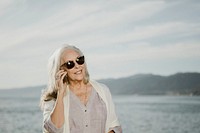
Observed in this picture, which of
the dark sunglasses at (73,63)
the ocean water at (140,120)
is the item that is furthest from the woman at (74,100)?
the ocean water at (140,120)

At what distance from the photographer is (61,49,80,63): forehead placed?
11.6 feet

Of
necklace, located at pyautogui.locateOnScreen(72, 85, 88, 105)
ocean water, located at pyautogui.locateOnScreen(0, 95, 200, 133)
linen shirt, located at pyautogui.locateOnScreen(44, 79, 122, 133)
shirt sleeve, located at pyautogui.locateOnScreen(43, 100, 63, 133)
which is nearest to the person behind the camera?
shirt sleeve, located at pyautogui.locateOnScreen(43, 100, 63, 133)

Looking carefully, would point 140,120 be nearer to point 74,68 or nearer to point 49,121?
point 74,68

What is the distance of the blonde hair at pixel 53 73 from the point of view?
11.3 feet

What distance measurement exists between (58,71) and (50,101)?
0.98ft

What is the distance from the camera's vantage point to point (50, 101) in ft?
11.3

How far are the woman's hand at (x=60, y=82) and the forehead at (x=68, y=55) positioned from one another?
13 centimetres

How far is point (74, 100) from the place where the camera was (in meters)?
3.45

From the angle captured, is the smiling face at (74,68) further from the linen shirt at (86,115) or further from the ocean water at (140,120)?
the ocean water at (140,120)

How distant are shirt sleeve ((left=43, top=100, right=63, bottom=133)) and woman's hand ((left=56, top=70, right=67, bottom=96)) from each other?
0.15 meters

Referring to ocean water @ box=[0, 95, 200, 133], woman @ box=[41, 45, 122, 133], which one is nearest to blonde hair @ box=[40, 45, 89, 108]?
woman @ box=[41, 45, 122, 133]

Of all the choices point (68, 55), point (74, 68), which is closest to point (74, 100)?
point (74, 68)

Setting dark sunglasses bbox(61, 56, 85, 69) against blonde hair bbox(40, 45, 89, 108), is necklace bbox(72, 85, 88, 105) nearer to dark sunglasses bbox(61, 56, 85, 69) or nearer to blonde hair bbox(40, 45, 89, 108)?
blonde hair bbox(40, 45, 89, 108)

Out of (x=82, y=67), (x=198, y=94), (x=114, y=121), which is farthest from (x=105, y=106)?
(x=198, y=94)
